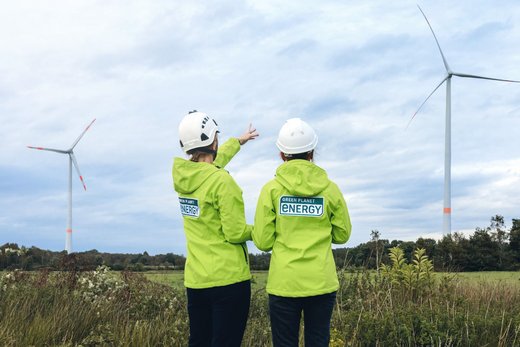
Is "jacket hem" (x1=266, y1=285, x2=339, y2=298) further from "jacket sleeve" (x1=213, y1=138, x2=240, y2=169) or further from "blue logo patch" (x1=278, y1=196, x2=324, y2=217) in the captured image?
"jacket sleeve" (x1=213, y1=138, x2=240, y2=169)

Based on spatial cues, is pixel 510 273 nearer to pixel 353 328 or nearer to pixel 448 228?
pixel 353 328

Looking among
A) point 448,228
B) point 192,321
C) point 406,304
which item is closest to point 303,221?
point 192,321

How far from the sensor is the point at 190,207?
5.74 metres

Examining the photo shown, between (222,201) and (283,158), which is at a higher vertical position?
(283,158)

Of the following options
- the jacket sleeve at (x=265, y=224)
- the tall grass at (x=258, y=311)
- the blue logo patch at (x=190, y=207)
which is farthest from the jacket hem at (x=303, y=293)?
the tall grass at (x=258, y=311)

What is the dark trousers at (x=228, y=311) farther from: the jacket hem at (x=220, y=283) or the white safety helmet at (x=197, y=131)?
the white safety helmet at (x=197, y=131)

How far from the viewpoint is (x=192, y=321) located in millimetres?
5836

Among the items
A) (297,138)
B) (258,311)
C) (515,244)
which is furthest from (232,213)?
(515,244)

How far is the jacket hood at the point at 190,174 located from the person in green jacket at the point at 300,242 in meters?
0.54

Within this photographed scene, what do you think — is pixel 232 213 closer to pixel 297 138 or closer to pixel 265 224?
pixel 265 224

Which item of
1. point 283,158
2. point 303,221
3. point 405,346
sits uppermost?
point 283,158

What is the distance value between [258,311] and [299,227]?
539 cm

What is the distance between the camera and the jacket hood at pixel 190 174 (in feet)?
18.6

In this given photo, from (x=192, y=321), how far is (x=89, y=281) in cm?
622
